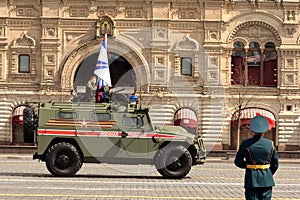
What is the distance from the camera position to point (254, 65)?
171ft

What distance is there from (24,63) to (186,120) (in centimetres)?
1189

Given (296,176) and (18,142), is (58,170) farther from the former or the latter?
(18,142)

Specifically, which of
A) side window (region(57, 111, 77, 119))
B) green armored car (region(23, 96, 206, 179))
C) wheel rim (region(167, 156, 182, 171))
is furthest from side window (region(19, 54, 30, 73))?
wheel rim (region(167, 156, 182, 171))

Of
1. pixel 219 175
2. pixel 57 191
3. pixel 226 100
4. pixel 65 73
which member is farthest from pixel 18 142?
pixel 57 191

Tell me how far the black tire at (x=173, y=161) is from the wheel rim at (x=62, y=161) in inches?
113

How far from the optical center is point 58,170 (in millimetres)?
23812

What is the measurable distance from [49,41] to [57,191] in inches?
1323

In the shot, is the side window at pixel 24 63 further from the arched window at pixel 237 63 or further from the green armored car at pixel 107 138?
the green armored car at pixel 107 138

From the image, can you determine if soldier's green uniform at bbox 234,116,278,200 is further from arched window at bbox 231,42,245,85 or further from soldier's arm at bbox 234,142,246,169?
arched window at bbox 231,42,245,85

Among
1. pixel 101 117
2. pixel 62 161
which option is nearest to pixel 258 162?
pixel 62 161

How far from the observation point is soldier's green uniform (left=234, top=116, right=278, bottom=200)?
1173 centimetres

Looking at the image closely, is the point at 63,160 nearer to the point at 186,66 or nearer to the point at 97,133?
the point at 97,133

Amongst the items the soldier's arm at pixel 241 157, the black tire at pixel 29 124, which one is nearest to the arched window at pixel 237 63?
the black tire at pixel 29 124

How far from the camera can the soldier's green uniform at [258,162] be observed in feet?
38.5
